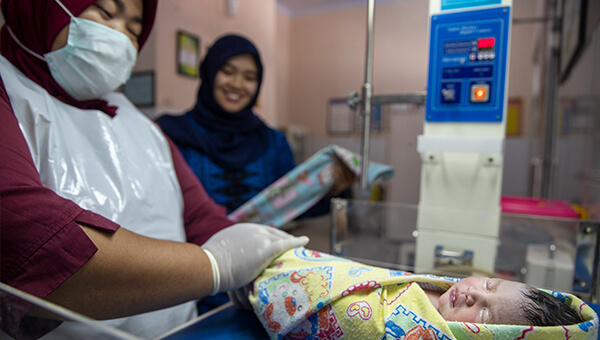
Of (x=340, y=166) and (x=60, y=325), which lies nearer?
(x=60, y=325)

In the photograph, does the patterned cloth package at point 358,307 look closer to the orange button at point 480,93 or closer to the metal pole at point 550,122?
the orange button at point 480,93

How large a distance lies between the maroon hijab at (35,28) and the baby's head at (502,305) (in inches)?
36.9

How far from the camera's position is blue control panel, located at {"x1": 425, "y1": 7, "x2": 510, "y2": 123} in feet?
3.03

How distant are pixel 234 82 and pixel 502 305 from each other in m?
1.37

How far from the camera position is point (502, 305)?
579 millimetres

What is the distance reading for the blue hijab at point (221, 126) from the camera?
149 centimetres

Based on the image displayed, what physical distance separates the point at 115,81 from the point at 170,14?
1603 millimetres

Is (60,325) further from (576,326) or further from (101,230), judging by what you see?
(576,326)

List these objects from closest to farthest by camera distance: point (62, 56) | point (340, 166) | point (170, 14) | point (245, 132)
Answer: point (62, 56), point (340, 166), point (245, 132), point (170, 14)

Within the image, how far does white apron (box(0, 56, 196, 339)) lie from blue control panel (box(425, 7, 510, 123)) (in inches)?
30.6

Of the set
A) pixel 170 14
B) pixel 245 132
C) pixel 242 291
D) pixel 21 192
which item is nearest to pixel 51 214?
pixel 21 192

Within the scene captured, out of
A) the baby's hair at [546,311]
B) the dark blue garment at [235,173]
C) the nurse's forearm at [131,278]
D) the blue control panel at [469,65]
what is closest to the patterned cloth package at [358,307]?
the baby's hair at [546,311]

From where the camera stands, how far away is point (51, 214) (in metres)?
0.53

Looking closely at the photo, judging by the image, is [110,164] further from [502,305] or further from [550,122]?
[550,122]
